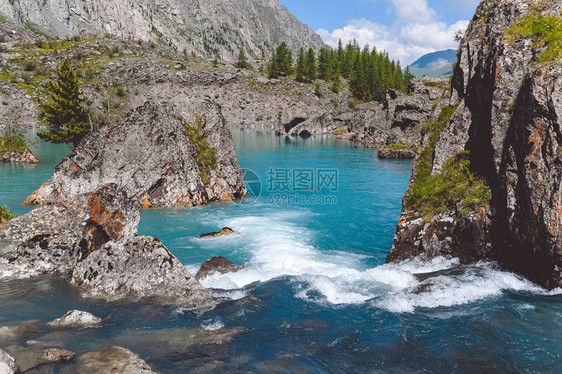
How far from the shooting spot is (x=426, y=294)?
11141 millimetres

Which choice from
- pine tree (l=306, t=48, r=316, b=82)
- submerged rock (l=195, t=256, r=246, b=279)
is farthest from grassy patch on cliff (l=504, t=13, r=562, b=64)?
pine tree (l=306, t=48, r=316, b=82)

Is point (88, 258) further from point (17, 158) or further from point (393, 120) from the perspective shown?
point (393, 120)

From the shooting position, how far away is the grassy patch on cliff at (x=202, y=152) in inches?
1210

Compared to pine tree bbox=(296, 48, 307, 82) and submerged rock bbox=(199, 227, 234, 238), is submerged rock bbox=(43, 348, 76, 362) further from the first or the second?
pine tree bbox=(296, 48, 307, 82)

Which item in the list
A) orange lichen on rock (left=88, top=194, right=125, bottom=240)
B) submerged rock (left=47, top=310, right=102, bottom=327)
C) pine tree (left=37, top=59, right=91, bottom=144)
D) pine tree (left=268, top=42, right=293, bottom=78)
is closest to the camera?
submerged rock (left=47, top=310, right=102, bottom=327)

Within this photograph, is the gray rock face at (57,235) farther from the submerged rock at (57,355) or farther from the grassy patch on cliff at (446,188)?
the grassy patch on cliff at (446,188)

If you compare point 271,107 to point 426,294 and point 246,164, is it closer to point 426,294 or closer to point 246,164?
point 246,164

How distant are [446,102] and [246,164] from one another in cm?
3762

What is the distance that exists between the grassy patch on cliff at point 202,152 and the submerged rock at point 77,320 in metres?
22.0

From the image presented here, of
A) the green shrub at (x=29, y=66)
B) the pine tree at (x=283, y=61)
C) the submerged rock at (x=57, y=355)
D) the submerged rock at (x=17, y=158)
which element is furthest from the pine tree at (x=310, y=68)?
the submerged rock at (x=57, y=355)

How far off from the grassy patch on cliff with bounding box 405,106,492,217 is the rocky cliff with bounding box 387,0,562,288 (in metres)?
0.05

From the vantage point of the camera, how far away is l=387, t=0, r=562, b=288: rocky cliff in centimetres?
1084

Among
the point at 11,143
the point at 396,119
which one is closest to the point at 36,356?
the point at 11,143

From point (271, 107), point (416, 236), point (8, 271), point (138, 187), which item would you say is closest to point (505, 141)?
point (416, 236)
